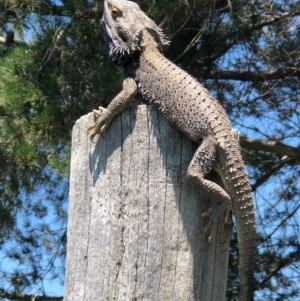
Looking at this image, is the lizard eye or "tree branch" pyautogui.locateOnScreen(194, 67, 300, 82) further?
"tree branch" pyautogui.locateOnScreen(194, 67, 300, 82)

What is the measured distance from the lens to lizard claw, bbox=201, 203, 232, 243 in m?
2.27

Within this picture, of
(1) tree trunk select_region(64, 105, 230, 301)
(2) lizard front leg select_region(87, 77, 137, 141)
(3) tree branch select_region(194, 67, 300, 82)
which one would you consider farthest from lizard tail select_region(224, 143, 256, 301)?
(3) tree branch select_region(194, 67, 300, 82)

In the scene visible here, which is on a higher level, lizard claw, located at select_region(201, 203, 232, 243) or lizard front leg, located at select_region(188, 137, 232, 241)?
lizard front leg, located at select_region(188, 137, 232, 241)

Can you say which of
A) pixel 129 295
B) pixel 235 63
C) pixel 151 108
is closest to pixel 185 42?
pixel 235 63

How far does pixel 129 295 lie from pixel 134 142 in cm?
45

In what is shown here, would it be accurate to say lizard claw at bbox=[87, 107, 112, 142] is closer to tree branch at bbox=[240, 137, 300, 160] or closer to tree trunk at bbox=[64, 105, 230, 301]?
tree trunk at bbox=[64, 105, 230, 301]

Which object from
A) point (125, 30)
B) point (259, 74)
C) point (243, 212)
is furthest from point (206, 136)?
point (259, 74)

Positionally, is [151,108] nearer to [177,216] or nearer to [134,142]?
Answer: [134,142]

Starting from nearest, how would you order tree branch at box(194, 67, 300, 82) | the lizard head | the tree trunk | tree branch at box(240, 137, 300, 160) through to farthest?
1. the tree trunk
2. the lizard head
3. tree branch at box(194, 67, 300, 82)
4. tree branch at box(240, 137, 300, 160)

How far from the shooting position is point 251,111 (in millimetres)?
5430

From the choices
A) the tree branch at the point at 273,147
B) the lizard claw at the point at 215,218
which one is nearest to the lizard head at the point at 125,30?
the lizard claw at the point at 215,218

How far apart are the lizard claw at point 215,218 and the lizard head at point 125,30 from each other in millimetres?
786

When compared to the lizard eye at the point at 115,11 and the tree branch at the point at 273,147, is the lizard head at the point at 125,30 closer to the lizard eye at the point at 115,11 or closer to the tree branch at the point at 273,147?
the lizard eye at the point at 115,11

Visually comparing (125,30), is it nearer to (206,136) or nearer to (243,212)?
(206,136)
